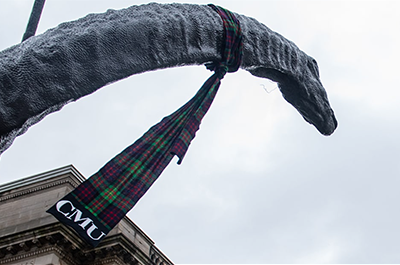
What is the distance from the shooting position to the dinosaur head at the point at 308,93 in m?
4.99

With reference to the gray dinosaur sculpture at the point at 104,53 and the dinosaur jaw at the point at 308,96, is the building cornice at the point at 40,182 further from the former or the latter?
the gray dinosaur sculpture at the point at 104,53

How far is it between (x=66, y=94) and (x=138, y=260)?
66.3 feet

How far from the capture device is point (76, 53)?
120 inches

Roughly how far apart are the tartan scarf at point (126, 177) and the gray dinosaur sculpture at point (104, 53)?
33 cm

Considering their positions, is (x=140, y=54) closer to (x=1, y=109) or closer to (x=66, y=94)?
(x=66, y=94)

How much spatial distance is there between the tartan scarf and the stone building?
17.5 metres

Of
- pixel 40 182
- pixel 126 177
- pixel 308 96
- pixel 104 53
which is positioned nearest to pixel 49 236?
pixel 40 182

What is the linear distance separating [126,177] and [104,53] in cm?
81

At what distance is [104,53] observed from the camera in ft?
10.5

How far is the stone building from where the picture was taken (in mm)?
20641

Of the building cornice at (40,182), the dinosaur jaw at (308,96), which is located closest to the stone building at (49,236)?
the building cornice at (40,182)

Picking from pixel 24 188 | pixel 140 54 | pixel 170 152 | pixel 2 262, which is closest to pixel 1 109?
pixel 140 54

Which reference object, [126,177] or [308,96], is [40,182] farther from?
[126,177]

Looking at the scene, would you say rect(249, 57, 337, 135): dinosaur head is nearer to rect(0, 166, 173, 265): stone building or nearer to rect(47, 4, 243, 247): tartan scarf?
rect(47, 4, 243, 247): tartan scarf
